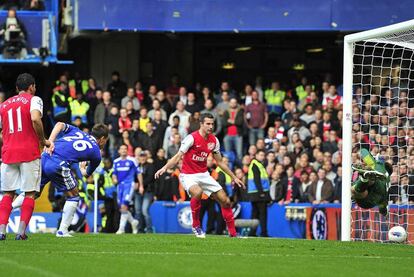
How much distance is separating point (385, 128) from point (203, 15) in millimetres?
7513

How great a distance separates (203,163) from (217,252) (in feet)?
13.4

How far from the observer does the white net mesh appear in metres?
21.6

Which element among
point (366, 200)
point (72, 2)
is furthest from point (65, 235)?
point (72, 2)

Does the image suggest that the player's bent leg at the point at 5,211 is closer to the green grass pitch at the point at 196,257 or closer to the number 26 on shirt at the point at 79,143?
the green grass pitch at the point at 196,257

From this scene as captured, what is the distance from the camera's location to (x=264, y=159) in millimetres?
26969

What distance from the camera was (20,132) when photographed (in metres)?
15.2

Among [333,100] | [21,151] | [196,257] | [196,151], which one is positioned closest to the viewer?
[196,257]

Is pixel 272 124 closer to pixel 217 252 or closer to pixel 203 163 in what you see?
pixel 203 163

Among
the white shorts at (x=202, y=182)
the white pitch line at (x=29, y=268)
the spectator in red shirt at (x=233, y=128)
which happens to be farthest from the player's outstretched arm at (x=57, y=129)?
the spectator in red shirt at (x=233, y=128)

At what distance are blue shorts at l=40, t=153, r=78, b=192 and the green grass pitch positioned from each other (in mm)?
822

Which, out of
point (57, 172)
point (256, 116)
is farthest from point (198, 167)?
point (256, 116)

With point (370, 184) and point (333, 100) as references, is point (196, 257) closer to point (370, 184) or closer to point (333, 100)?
point (370, 184)

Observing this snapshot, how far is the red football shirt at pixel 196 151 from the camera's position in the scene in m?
18.1

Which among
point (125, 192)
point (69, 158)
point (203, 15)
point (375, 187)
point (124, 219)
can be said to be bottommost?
point (124, 219)
